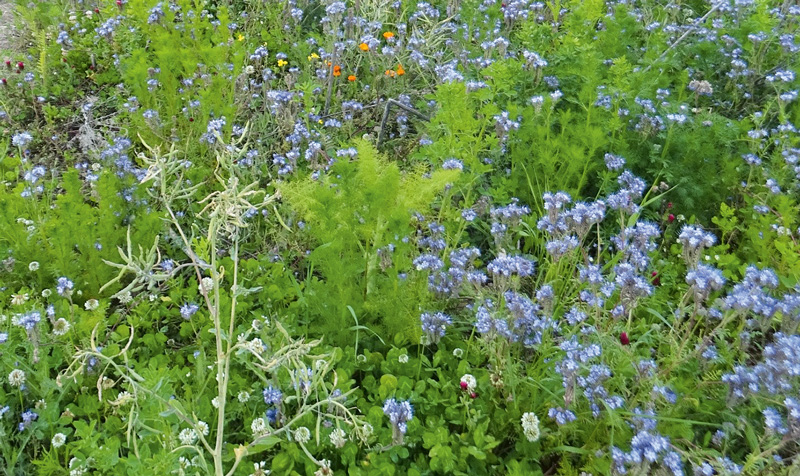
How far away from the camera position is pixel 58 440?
2.21 m

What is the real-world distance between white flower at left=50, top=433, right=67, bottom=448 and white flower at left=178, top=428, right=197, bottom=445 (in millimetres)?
456

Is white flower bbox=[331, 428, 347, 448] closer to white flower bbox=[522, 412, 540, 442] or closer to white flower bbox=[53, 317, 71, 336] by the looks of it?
white flower bbox=[522, 412, 540, 442]

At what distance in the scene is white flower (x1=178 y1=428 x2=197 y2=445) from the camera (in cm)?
214

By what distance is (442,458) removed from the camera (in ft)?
7.00

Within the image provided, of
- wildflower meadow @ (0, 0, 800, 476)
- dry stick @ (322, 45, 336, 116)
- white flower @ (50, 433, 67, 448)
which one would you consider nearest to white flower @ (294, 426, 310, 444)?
wildflower meadow @ (0, 0, 800, 476)

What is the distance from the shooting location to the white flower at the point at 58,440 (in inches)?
86.6

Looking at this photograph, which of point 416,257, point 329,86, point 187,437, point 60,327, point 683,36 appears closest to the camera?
point 187,437

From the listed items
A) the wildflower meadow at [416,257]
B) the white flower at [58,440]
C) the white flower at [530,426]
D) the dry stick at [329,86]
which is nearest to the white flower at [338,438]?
the wildflower meadow at [416,257]

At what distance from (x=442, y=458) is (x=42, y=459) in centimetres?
149

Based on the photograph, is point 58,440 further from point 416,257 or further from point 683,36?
point 683,36

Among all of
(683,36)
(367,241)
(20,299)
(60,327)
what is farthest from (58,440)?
(683,36)

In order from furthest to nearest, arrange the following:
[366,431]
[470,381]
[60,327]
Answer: [60,327], [470,381], [366,431]

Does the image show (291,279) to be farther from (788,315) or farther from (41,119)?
(41,119)

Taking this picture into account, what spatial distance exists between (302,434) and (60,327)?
1169 mm
